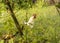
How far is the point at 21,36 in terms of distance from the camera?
430 centimetres

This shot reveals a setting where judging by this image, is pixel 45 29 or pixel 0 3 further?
pixel 45 29

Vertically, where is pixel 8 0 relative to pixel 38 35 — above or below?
above

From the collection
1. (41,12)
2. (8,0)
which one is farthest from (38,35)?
(41,12)

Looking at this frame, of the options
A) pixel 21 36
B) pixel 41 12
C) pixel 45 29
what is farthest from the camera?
pixel 41 12

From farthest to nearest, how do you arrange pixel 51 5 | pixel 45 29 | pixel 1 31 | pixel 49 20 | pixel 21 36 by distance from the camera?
pixel 51 5
pixel 49 20
pixel 45 29
pixel 1 31
pixel 21 36

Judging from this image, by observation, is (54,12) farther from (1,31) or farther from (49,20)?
(1,31)

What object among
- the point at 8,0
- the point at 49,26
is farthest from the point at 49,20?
the point at 8,0

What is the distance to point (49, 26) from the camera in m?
5.06

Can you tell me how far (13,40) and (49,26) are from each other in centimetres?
109

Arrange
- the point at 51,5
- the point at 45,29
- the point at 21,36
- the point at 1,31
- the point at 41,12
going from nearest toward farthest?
the point at 21,36
the point at 1,31
the point at 45,29
the point at 41,12
the point at 51,5

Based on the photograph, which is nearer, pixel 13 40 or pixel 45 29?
pixel 13 40

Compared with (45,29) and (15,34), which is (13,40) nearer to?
(15,34)

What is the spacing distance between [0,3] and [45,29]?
1.63 metres

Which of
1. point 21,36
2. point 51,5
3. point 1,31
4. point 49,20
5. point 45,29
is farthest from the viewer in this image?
point 51,5
